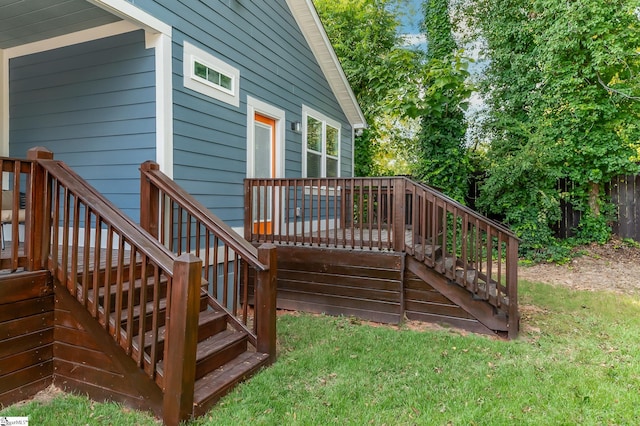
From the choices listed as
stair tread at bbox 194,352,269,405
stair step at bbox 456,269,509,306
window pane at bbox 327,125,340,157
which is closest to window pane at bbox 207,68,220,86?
stair tread at bbox 194,352,269,405

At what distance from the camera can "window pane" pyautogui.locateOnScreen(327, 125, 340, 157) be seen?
8.31 meters

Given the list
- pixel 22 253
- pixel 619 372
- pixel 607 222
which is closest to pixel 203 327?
pixel 22 253

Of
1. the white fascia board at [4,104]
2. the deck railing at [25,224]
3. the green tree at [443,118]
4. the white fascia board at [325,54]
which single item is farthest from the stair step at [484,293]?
the white fascia board at [4,104]

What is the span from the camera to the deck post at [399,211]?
452cm

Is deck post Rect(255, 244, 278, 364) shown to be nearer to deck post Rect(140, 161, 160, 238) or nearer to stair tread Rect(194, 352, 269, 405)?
stair tread Rect(194, 352, 269, 405)

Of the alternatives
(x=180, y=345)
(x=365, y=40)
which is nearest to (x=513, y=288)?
(x=180, y=345)

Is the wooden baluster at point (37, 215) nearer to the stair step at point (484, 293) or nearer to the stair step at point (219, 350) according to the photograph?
the stair step at point (219, 350)

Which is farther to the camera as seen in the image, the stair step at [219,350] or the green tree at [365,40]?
the green tree at [365,40]

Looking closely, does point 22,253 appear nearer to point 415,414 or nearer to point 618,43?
point 415,414

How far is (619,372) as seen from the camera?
320 cm

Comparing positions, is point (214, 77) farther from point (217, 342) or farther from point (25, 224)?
point (217, 342)

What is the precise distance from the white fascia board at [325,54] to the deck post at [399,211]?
13.8ft

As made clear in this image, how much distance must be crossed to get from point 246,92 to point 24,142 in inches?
111

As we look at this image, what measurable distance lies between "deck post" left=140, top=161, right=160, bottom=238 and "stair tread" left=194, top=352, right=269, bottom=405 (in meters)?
1.59
